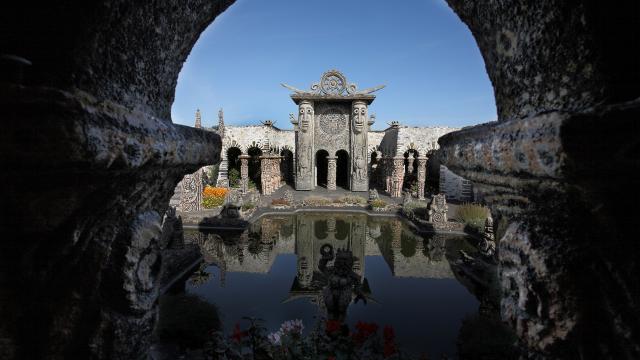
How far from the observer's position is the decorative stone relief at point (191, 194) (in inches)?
493

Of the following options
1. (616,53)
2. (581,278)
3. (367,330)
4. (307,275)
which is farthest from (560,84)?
(307,275)

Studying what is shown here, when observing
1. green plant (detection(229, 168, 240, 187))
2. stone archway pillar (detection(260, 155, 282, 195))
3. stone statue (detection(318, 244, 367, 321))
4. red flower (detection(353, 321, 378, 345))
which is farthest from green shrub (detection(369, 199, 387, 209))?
red flower (detection(353, 321, 378, 345))

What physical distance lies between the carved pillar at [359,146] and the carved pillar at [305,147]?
268 centimetres

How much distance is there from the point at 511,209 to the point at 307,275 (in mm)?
6982

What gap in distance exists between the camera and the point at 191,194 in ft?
42.7

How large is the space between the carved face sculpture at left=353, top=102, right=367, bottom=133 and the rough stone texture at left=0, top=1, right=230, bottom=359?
19.6 metres

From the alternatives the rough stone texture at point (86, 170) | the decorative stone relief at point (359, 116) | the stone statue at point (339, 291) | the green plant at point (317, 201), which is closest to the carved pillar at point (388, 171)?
the decorative stone relief at point (359, 116)

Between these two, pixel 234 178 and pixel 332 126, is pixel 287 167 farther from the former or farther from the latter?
pixel 332 126

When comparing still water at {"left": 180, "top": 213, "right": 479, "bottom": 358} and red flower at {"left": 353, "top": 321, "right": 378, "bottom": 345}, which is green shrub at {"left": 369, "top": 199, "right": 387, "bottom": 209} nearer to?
still water at {"left": 180, "top": 213, "right": 479, "bottom": 358}

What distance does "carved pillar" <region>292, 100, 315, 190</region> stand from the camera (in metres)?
20.7

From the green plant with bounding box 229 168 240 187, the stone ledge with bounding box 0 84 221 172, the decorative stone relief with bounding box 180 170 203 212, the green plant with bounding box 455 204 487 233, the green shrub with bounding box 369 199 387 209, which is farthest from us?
the green plant with bounding box 229 168 240 187

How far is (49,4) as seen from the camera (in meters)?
0.78

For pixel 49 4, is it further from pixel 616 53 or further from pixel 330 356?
pixel 330 356

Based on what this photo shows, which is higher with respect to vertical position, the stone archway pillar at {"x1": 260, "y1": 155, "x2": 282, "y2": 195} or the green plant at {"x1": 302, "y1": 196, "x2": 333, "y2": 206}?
the stone archway pillar at {"x1": 260, "y1": 155, "x2": 282, "y2": 195}
